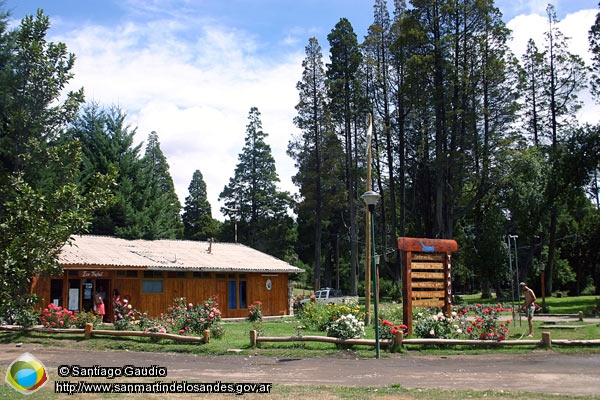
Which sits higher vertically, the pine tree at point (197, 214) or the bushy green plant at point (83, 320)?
the pine tree at point (197, 214)

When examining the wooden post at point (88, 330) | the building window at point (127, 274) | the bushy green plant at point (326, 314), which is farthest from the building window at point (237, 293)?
the wooden post at point (88, 330)

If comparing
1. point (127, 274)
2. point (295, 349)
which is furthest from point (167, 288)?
point (295, 349)

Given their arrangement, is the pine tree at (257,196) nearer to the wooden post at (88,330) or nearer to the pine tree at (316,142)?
the pine tree at (316,142)

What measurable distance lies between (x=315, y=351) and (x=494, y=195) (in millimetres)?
35649

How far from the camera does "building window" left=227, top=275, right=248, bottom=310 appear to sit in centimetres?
3025

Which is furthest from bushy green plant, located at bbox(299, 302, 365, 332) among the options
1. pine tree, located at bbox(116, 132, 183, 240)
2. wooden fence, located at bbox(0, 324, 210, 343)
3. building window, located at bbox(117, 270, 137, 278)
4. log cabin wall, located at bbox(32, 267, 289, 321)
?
pine tree, located at bbox(116, 132, 183, 240)

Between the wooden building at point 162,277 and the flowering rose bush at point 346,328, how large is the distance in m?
11.9

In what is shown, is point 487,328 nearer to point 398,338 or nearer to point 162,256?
point 398,338

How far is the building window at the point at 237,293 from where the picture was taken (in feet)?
99.2

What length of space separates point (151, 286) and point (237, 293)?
5450mm

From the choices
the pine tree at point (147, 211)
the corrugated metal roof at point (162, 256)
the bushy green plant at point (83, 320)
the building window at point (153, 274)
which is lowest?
the bushy green plant at point (83, 320)

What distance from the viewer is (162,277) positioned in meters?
27.2

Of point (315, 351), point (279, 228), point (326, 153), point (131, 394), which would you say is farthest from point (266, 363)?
point (279, 228)

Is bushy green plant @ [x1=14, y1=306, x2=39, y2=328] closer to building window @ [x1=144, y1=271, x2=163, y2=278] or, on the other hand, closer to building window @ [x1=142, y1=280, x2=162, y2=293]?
building window @ [x1=142, y1=280, x2=162, y2=293]
